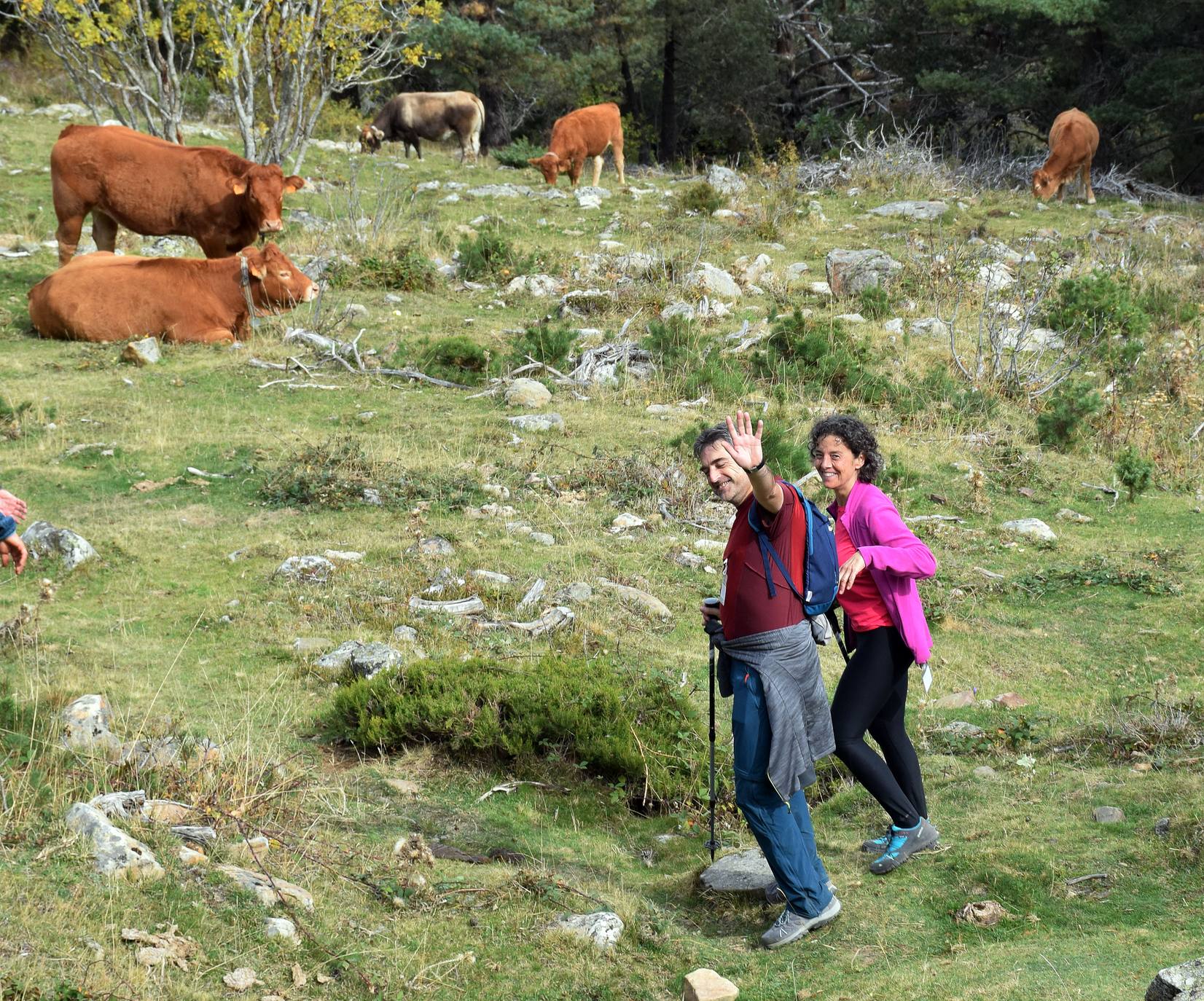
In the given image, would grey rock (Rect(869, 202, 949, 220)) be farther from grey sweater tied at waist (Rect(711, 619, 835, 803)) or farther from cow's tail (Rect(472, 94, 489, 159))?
grey sweater tied at waist (Rect(711, 619, 835, 803))

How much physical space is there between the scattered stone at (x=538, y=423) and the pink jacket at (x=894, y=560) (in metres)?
5.68

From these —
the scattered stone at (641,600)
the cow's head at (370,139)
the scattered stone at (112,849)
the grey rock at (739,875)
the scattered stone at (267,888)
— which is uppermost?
the cow's head at (370,139)

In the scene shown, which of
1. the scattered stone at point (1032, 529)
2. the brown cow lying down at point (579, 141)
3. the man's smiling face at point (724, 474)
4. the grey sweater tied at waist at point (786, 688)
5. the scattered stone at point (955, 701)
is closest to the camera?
the man's smiling face at point (724, 474)

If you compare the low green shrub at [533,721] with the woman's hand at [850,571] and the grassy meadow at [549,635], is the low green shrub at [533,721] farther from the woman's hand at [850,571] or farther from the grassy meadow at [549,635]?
the woman's hand at [850,571]

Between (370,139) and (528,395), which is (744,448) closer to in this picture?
(528,395)

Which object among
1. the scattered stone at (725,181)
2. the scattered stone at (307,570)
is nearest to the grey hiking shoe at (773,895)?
the scattered stone at (307,570)

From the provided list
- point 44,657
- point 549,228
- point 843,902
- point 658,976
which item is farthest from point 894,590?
point 549,228

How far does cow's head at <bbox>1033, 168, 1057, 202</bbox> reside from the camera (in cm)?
1989

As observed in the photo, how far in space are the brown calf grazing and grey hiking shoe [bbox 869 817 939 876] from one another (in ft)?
71.6

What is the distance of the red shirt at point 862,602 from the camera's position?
455 cm

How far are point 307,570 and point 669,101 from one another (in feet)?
79.0

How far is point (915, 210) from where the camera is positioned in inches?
704

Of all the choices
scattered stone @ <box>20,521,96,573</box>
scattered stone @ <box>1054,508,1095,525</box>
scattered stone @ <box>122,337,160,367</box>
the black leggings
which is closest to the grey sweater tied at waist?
the black leggings

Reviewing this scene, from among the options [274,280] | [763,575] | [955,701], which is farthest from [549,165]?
[763,575]
